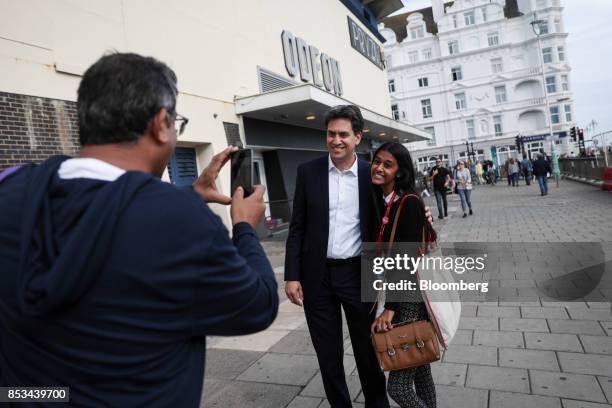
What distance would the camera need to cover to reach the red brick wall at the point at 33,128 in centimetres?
580

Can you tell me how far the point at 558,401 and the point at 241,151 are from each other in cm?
271

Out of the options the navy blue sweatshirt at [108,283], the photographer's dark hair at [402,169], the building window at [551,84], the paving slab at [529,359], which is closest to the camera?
the navy blue sweatshirt at [108,283]

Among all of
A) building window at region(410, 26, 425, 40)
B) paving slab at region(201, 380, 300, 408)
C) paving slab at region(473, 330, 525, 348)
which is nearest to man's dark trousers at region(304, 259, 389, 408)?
paving slab at region(201, 380, 300, 408)

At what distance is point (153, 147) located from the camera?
117 cm

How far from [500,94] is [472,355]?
47.9 m

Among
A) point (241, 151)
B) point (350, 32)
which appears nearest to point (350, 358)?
point (241, 151)

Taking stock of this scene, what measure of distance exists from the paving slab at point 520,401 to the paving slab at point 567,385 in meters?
0.08

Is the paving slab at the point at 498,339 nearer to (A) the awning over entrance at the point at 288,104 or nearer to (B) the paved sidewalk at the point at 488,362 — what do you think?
(B) the paved sidewalk at the point at 488,362

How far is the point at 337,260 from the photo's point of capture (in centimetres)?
270

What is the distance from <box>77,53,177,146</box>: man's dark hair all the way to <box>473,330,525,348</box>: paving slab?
3.71 metres

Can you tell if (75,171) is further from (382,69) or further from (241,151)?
(382,69)

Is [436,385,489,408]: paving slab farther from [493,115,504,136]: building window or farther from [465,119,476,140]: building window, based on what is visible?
[493,115,504,136]: building window

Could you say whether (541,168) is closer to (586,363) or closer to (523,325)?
(523,325)

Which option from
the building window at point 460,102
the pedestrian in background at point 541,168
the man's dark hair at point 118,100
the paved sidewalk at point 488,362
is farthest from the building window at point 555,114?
the man's dark hair at point 118,100
